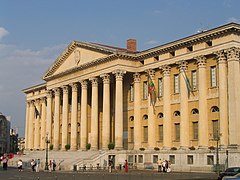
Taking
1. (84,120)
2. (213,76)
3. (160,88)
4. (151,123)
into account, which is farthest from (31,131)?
(213,76)

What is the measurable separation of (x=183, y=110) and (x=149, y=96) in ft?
22.1

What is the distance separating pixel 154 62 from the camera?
5378cm

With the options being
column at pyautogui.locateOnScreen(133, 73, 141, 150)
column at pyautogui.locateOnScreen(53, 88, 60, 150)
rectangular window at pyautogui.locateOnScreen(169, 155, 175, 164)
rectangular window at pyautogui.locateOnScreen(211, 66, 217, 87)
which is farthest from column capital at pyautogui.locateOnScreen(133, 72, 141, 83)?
column at pyautogui.locateOnScreen(53, 88, 60, 150)

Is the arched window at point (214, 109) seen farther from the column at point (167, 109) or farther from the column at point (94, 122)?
the column at point (94, 122)

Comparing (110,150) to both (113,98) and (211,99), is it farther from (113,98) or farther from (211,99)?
(211,99)

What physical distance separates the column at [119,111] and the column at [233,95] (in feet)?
52.4

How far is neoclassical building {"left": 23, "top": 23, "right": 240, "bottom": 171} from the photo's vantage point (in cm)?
4434

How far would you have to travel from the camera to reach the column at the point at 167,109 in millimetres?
50688

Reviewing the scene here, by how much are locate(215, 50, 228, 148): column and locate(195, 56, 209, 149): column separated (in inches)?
93.1

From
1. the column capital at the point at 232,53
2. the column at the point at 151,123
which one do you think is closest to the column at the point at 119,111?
the column at the point at 151,123

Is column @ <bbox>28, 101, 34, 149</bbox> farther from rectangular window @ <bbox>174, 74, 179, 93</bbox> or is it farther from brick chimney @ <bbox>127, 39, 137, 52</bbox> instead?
rectangular window @ <bbox>174, 74, 179, 93</bbox>

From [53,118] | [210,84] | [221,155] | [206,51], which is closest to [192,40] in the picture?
[206,51]

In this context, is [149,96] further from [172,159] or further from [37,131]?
[37,131]

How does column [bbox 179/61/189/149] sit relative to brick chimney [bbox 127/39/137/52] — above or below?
below
